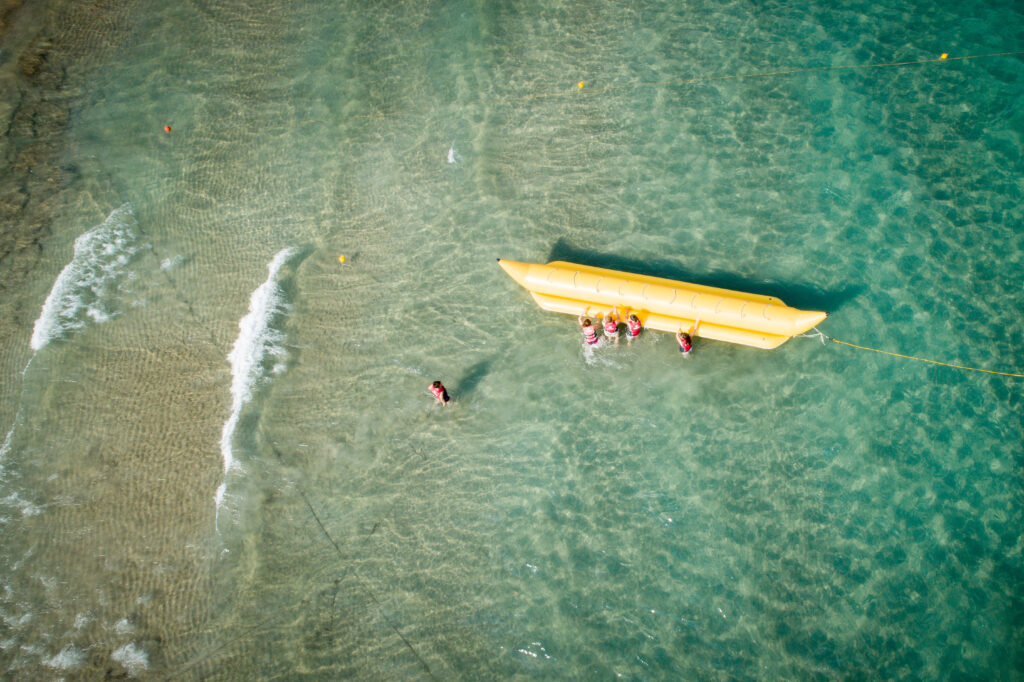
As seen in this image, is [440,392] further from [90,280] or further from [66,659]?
[90,280]

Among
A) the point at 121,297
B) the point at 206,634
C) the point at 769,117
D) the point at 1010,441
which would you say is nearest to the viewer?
the point at 206,634

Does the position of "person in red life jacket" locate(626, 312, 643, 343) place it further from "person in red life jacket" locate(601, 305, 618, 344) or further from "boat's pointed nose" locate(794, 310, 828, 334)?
"boat's pointed nose" locate(794, 310, 828, 334)

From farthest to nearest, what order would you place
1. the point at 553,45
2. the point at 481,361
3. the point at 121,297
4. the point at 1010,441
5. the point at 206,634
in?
the point at 553,45 → the point at 121,297 → the point at 481,361 → the point at 1010,441 → the point at 206,634

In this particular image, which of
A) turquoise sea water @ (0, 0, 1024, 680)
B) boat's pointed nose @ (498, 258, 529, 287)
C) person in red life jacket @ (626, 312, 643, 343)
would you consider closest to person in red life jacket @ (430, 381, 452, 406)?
turquoise sea water @ (0, 0, 1024, 680)

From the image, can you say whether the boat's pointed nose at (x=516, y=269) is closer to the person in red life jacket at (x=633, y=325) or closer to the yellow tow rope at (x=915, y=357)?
the person in red life jacket at (x=633, y=325)

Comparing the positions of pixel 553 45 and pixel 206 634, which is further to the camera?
pixel 553 45

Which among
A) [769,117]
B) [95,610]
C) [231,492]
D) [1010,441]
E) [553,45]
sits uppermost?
[553,45]

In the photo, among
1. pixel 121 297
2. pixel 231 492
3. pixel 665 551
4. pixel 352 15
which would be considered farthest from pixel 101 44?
pixel 665 551

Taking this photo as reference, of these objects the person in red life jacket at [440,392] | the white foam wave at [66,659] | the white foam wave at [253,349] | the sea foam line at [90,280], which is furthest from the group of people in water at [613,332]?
the sea foam line at [90,280]

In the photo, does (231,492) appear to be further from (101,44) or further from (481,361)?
(101,44)
